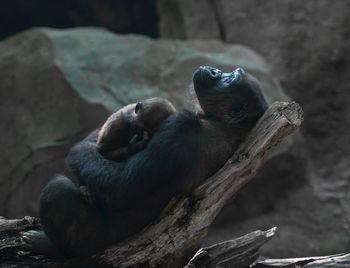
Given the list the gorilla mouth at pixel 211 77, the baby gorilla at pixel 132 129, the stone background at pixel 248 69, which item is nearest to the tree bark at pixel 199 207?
the gorilla mouth at pixel 211 77

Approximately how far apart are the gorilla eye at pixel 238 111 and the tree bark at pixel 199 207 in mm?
114

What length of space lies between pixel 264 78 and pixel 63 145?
2.17m

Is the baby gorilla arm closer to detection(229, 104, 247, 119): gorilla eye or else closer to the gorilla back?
the gorilla back

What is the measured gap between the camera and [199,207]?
3.67 meters

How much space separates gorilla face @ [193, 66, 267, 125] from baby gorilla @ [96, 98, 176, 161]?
23 centimetres

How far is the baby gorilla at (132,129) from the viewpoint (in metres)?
3.87

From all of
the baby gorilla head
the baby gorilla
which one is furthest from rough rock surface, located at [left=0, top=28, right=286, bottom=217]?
the baby gorilla head

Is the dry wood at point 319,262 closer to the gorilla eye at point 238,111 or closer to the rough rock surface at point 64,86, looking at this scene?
the gorilla eye at point 238,111

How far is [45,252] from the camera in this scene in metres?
3.94

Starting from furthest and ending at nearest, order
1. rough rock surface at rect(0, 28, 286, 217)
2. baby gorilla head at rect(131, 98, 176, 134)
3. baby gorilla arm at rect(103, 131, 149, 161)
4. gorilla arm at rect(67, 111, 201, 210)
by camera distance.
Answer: rough rock surface at rect(0, 28, 286, 217), baby gorilla head at rect(131, 98, 176, 134), baby gorilla arm at rect(103, 131, 149, 161), gorilla arm at rect(67, 111, 201, 210)

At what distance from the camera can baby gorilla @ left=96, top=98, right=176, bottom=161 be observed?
3.87 meters

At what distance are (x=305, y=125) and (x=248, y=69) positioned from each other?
34.4 inches

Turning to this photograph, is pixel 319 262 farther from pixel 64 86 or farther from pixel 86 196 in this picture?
pixel 64 86

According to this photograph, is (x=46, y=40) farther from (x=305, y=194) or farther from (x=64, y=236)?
(x=64, y=236)
